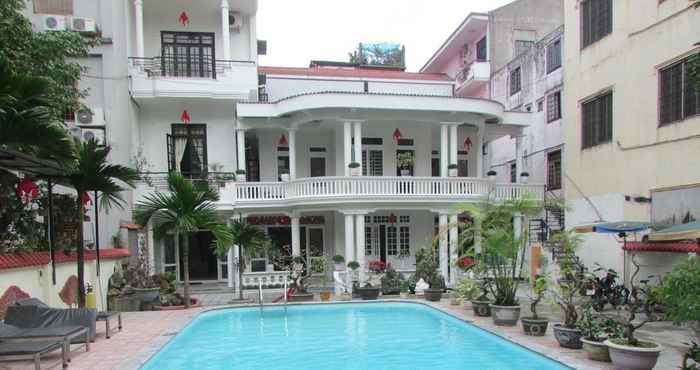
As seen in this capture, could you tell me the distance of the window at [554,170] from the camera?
821 inches

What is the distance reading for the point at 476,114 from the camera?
17641 mm

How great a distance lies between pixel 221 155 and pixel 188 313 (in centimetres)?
812

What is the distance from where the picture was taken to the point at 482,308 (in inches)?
457

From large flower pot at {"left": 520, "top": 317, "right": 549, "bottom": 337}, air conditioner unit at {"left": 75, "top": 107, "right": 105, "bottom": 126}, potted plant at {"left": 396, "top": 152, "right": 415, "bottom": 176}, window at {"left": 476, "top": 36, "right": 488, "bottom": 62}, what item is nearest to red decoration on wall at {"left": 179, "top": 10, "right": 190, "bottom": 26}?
air conditioner unit at {"left": 75, "top": 107, "right": 105, "bottom": 126}

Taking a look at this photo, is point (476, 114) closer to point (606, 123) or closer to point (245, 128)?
point (606, 123)

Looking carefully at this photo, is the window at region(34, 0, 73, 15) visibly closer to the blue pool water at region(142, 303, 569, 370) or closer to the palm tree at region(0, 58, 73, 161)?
the blue pool water at region(142, 303, 569, 370)

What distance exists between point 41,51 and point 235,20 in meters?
10.1

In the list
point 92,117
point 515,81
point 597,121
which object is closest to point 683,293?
point 597,121

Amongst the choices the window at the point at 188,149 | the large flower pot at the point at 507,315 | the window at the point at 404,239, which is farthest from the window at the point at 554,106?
the window at the point at 188,149

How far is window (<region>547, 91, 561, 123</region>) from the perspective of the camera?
2045cm

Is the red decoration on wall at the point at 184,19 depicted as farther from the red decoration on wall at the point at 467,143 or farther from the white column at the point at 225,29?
the red decoration on wall at the point at 467,143

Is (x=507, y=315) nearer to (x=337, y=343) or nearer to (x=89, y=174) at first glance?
(x=337, y=343)

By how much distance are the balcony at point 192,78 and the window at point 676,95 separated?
45.6ft

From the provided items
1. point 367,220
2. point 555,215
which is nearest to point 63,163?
point 367,220
